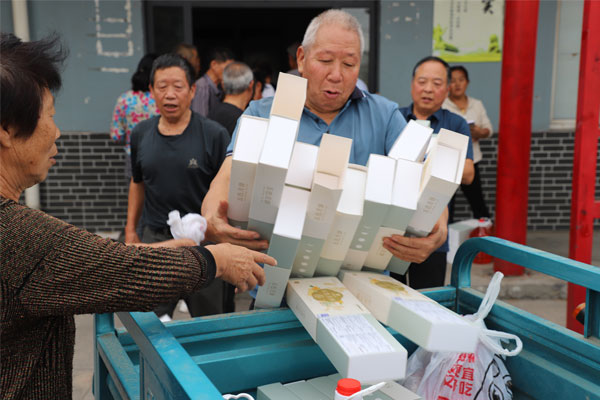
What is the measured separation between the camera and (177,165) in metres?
3.08

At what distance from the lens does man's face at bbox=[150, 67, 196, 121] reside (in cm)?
313

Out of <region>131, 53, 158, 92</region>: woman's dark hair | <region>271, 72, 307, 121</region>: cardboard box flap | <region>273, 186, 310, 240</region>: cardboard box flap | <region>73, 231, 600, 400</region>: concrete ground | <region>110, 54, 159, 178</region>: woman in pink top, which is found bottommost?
<region>73, 231, 600, 400</region>: concrete ground

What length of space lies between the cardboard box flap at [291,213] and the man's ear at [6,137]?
602mm

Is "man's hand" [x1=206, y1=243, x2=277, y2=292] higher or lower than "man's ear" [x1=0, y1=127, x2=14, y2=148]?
lower

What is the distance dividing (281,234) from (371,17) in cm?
527

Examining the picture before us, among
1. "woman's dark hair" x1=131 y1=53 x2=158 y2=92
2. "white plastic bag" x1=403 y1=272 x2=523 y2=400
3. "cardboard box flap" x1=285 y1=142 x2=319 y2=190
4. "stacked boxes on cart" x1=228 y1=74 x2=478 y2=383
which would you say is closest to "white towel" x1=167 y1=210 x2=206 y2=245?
"stacked boxes on cart" x1=228 y1=74 x2=478 y2=383

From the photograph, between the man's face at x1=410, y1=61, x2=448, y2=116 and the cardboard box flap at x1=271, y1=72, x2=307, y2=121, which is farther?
the man's face at x1=410, y1=61, x2=448, y2=116

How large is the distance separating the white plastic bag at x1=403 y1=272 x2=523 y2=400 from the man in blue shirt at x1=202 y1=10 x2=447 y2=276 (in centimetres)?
27

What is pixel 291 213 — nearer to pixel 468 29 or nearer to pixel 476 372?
pixel 476 372

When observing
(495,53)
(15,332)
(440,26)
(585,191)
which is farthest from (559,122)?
(15,332)

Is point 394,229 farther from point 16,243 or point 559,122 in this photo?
point 559,122

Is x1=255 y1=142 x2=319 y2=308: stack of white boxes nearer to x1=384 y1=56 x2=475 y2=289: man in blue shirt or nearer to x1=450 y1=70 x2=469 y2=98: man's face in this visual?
x1=384 y1=56 x2=475 y2=289: man in blue shirt

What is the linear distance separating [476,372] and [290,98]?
2.97 ft

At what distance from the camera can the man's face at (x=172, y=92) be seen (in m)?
3.13
